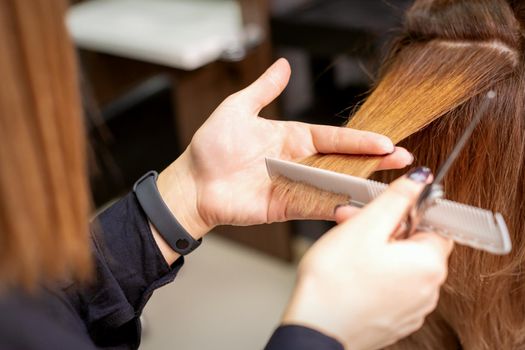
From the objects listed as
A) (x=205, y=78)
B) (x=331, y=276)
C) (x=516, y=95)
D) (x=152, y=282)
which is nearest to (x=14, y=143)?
(x=331, y=276)

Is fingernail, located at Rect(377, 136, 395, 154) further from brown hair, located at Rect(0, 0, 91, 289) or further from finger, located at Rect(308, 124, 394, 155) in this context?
brown hair, located at Rect(0, 0, 91, 289)

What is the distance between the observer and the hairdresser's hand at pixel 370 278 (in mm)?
711

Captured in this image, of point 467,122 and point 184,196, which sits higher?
point 467,122

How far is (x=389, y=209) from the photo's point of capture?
725mm

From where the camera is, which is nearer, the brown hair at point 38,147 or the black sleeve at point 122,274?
the brown hair at point 38,147

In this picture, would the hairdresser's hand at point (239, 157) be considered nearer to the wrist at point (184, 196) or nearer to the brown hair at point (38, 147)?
the wrist at point (184, 196)

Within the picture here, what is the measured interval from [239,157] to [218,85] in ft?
3.38

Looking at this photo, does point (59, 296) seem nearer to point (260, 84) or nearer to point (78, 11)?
point (260, 84)

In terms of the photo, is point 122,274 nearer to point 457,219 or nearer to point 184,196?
point 184,196

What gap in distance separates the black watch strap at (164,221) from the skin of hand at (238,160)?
0.6 inches

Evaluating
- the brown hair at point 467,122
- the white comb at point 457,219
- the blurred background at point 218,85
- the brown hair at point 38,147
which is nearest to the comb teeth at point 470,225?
Answer: the white comb at point 457,219

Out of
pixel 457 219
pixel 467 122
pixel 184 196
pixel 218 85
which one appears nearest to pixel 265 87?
pixel 184 196

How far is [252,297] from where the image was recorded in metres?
2.22

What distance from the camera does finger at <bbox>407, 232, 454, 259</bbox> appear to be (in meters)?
0.73
